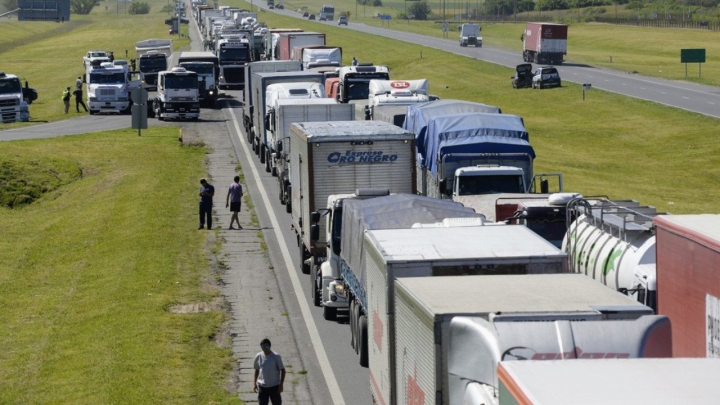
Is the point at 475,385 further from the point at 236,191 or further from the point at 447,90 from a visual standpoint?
the point at 447,90

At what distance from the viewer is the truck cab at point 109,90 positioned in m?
64.1

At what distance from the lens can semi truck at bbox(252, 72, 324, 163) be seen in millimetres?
40781

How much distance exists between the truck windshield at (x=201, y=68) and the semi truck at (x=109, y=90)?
141 inches

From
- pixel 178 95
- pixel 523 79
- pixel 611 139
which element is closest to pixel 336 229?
pixel 611 139

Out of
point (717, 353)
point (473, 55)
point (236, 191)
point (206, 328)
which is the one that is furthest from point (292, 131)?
point (473, 55)

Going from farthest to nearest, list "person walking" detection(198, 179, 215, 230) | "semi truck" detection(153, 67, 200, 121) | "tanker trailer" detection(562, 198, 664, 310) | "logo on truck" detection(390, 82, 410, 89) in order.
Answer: "semi truck" detection(153, 67, 200, 121) < "logo on truck" detection(390, 82, 410, 89) < "person walking" detection(198, 179, 215, 230) < "tanker trailer" detection(562, 198, 664, 310)

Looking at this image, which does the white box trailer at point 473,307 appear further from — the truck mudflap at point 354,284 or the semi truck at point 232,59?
the semi truck at point 232,59

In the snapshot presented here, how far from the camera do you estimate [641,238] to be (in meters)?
17.1

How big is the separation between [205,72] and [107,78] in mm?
5761

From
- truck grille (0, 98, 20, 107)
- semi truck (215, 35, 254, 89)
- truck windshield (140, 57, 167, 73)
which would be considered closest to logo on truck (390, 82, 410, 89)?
truck grille (0, 98, 20, 107)

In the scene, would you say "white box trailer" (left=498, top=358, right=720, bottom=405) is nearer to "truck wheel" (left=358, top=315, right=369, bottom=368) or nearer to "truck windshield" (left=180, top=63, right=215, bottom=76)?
"truck wheel" (left=358, top=315, right=369, bottom=368)

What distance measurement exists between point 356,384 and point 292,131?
34.1 feet


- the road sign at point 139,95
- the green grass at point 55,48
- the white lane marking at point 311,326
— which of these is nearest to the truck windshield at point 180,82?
the green grass at point 55,48

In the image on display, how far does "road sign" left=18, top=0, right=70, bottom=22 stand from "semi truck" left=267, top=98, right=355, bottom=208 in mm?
28090
